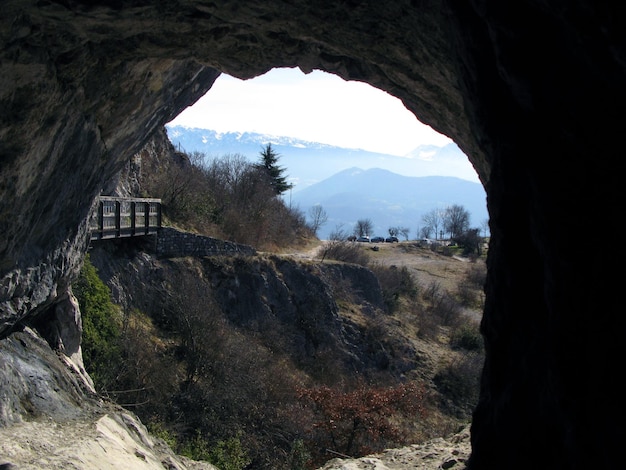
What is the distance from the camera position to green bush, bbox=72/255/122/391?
17377mm

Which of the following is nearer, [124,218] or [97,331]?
[97,331]

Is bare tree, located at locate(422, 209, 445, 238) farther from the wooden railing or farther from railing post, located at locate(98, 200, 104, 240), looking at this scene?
railing post, located at locate(98, 200, 104, 240)

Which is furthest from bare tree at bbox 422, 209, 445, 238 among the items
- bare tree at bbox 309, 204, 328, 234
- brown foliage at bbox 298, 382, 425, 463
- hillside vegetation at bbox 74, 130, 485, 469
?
brown foliage at bbox 298, 382, 425, 463

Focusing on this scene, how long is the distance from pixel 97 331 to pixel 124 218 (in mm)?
6688

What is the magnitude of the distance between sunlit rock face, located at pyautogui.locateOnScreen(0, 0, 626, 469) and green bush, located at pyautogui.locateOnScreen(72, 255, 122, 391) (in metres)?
7.42

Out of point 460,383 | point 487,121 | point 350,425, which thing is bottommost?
point 460,383

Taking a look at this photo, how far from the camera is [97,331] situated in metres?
18.2

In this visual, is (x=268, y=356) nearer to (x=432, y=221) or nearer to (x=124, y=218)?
(x=124, y=218)

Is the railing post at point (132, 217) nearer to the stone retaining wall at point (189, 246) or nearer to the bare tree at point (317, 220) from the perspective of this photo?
the stone retaining wall at point (189, 246)

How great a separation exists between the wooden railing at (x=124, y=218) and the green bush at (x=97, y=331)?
2.79 meters

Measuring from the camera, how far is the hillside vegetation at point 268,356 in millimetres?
18359

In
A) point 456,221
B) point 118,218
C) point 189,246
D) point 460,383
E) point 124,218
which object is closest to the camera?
point 118,218

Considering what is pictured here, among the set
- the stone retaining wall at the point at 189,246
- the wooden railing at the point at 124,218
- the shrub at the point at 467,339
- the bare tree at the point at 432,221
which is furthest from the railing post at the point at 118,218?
the bare tree at the point at 432,221

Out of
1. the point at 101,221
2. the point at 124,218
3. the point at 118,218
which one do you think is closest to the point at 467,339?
the point at 124,218
